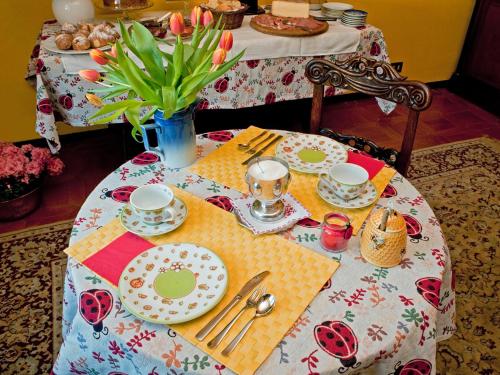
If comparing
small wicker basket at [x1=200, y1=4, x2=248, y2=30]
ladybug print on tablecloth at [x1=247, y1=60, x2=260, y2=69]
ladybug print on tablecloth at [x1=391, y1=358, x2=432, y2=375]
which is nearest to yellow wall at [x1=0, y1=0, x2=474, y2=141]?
small wicker basket at [x1=200, y1=4, x2=248, y2=30]

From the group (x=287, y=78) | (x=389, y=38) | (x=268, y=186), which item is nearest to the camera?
(x=268, y=186)

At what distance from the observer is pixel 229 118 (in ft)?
9.02

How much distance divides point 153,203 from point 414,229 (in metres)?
0.60

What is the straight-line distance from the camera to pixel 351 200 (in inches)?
39.6

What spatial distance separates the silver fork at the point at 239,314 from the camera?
0.68 metres

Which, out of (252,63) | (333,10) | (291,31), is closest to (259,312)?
(252,63)

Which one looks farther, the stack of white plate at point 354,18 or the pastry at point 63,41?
the stack of white plate at point 354,18

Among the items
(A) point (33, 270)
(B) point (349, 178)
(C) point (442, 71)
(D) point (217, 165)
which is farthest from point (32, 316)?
(C) point (442, 71)

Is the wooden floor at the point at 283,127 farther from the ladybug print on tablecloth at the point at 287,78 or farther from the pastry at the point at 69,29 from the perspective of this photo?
the pastry at the point at 69,29

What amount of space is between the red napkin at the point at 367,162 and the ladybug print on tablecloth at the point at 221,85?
1.05m

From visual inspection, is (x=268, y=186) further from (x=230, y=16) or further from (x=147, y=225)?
(x=230, y=16)

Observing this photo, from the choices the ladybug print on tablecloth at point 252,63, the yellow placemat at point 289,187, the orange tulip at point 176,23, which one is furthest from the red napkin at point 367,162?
the ladybug print on tablecloth at point 252,63

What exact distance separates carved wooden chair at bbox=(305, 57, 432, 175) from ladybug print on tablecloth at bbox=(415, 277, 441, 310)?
1.84 ft

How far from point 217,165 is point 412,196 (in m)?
0.52
